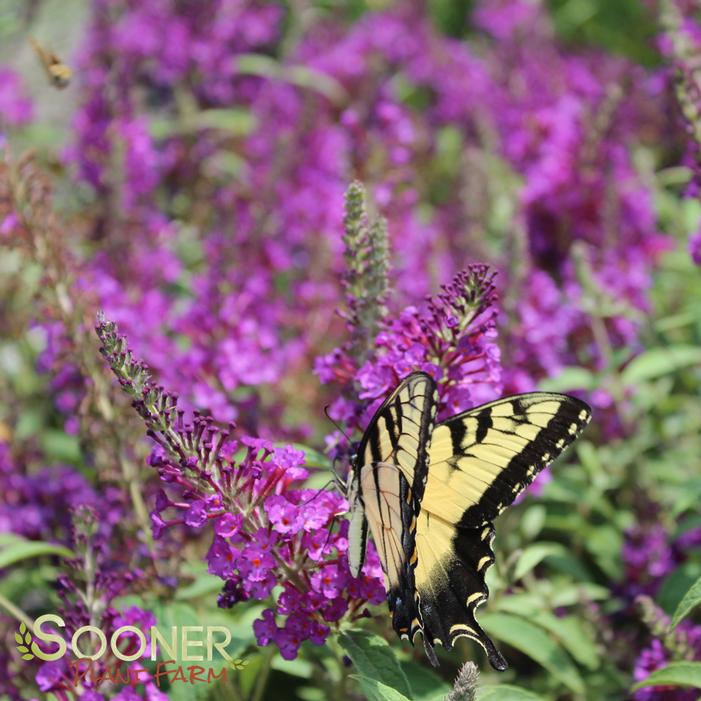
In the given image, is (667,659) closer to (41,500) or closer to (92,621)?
(92,621)

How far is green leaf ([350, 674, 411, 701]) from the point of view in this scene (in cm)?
187

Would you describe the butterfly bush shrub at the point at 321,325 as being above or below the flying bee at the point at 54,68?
below

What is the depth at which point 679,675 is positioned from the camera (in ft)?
7.16

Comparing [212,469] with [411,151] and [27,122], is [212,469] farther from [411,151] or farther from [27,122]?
[27,122]

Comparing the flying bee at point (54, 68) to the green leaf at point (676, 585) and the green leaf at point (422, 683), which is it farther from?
the green leaf at point (676, 585)

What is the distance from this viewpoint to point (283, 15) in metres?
7.96

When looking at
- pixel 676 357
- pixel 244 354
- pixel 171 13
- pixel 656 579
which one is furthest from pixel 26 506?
pixel 171 13

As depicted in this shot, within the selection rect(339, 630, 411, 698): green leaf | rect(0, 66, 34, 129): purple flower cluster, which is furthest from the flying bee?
rect(339, 630, 411, 698): green leaf

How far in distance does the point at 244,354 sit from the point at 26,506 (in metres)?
0.98

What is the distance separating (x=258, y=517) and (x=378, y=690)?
0.46 m

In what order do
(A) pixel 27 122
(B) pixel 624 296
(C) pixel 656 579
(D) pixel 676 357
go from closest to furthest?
(C) pixel 656 579 < (D) pixel 676 357 < (B) pixel 624 296 < (A) pixel 27 122

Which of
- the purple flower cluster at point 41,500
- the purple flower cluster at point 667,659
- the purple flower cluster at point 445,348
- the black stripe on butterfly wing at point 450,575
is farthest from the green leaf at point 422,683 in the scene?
the purple flower cluster at point 41,500

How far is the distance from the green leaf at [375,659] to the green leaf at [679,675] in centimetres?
67

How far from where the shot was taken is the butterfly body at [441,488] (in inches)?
75.4
